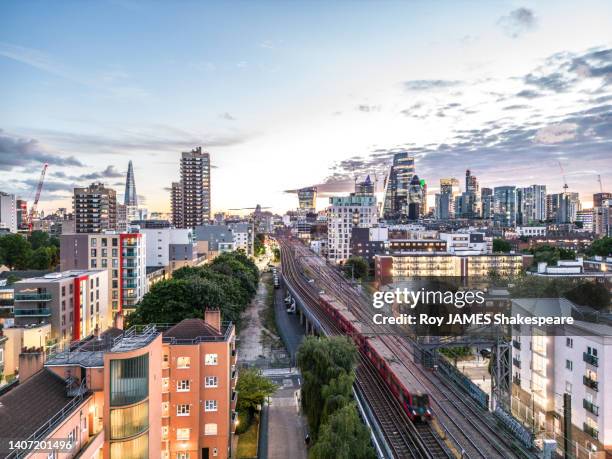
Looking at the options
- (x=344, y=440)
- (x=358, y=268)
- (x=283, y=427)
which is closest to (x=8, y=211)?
(x=358, y=268)

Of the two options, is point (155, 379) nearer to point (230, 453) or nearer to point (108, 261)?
point (230, 453)

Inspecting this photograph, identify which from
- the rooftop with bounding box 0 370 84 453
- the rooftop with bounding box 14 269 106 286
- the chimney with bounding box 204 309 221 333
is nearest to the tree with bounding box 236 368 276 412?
the chimney with bounding box 204 309 221 333

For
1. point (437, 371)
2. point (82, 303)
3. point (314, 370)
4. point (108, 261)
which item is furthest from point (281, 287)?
point (314, 370)

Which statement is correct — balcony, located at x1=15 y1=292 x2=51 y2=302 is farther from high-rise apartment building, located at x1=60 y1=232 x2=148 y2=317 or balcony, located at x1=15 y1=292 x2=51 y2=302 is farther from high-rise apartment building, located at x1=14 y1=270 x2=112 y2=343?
high-rise apartment building, located at x1=60 y1=232 x2=148 y2=317

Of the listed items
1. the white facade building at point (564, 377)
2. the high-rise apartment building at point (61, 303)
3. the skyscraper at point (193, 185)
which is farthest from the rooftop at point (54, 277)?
the skyscraper at point (193, 185)

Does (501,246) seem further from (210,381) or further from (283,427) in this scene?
(210,381)
